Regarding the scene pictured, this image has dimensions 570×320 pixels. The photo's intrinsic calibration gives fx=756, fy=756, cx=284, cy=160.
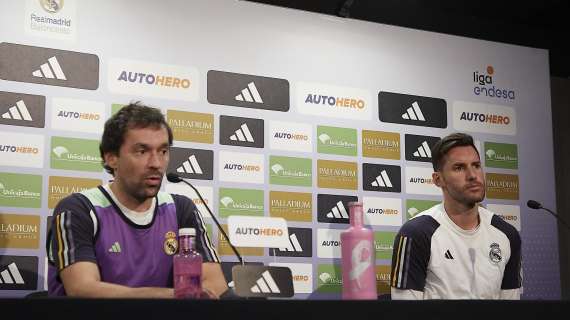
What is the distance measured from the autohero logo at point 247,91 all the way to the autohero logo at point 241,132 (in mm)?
81

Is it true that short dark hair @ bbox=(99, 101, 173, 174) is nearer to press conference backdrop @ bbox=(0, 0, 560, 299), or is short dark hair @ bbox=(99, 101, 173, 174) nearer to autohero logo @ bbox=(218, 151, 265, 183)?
press conference backdrop @ bbox=(0, 0, 560, 299)

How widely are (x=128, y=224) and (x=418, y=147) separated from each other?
7.70ft

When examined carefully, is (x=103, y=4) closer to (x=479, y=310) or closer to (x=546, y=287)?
(x=479, y=310)

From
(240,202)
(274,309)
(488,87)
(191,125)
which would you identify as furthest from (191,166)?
(274,309)

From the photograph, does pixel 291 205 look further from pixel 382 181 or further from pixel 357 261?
pixel 357 261

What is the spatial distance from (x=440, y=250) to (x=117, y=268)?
1.29 m

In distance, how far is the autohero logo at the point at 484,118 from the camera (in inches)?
180

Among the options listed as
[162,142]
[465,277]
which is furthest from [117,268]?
[465,277]

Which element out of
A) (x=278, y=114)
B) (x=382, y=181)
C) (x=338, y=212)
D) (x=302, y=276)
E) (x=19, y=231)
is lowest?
(x=302, y=276)

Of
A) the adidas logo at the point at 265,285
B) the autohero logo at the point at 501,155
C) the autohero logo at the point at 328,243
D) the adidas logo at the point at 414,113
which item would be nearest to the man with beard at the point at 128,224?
the adidas logo at the point at 265,285

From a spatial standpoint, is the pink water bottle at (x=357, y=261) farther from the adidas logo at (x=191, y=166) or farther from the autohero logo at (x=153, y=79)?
the autohero logo at (x=153, y=79)

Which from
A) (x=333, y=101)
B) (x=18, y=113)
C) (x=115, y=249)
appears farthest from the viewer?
(x=333, y=101)

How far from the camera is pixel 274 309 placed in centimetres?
138

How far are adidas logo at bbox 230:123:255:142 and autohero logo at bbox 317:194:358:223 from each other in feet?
1.63
